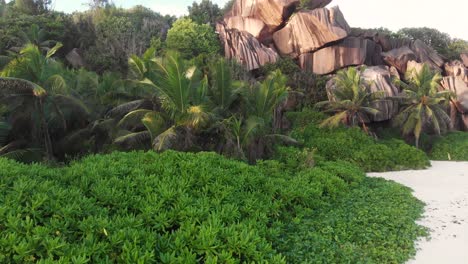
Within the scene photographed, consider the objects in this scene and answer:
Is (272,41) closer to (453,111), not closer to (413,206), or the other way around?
(453,111)

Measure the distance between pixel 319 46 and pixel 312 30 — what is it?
1.22 metres

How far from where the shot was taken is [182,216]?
481 centimetres

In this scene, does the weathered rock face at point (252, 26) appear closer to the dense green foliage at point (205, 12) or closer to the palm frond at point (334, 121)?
the dense green foliage at point (205, 12)

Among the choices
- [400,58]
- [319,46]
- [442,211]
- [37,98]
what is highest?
[319,46]

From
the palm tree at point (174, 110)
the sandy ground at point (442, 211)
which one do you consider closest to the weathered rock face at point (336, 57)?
the sandy ground at point (442, 211)

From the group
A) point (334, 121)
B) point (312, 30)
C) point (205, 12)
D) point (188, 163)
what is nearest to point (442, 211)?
point (188, 163)

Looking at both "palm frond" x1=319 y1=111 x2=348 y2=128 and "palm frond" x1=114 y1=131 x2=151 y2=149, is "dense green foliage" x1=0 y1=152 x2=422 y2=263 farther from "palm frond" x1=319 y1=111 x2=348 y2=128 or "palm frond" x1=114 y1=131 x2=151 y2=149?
"palm frond" x1=319 y1=111 x2=348 y2=128

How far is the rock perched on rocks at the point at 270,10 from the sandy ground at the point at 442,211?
606 inches

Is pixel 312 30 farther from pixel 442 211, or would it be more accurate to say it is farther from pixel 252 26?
pixel 442 211

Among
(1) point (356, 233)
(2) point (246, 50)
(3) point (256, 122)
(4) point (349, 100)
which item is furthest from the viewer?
(2) point (246, 50)

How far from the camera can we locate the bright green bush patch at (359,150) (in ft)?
49.9

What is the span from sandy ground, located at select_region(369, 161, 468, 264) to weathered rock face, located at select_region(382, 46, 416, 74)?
1273cm

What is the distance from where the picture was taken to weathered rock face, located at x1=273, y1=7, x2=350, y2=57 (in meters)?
23.5

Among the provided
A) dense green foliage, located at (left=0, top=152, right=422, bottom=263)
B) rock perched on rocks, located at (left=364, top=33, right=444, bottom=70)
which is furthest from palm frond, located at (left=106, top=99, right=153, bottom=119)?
rock perched on rocks, located at (left=364, top=33, right=444, bottom=70)
